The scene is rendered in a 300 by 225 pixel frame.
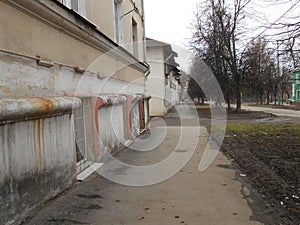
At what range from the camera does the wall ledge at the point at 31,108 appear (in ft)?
7.91

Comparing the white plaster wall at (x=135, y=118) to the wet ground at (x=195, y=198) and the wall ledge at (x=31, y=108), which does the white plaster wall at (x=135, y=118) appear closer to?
the wet ground at (x=195, y=198)

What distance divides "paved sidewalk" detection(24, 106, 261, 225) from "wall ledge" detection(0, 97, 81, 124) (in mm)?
1228

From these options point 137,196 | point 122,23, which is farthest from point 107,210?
point 122,23

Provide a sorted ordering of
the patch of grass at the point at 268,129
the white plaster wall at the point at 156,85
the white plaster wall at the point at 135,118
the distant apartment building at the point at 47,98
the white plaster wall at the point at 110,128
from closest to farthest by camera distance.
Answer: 1. the distant apartment building at the point at 47,98
2. the white plaster wall at the point at 110,128
3. the white plaster wall at the point at 135,118
4. the patch of grass at the point at 268,129
5. the white plaster wall at the point at 156,85

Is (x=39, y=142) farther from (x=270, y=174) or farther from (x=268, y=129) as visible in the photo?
(x=268, y=129)

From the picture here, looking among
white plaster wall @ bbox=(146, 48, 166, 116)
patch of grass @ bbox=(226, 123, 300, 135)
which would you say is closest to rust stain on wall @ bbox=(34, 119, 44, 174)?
patch of grass @ bbox=(226, 123, 300, 135)

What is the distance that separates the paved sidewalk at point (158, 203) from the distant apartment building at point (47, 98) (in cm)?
29

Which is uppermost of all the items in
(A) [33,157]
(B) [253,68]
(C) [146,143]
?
(B) [253,68]

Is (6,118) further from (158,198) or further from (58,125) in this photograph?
(158,198)

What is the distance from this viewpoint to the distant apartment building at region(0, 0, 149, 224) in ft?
8.47

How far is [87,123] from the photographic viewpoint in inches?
200

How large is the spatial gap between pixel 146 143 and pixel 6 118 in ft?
21.0

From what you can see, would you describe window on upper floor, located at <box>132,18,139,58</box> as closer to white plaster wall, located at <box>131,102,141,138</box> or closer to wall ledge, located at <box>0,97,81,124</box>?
white plaster wall, located at <box>131,102,141,138</box>

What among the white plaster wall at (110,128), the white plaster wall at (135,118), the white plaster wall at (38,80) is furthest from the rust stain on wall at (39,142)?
the white plaster wall at (135,118)
